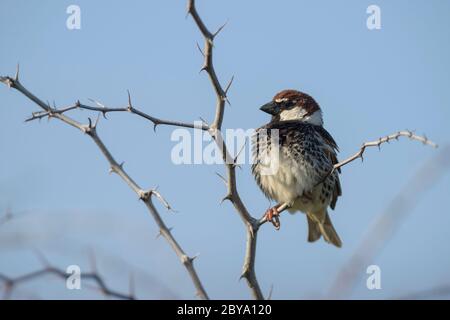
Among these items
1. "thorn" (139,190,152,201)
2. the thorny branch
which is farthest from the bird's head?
"thorn" (139,190,152,201)

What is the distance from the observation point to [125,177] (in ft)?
8.97

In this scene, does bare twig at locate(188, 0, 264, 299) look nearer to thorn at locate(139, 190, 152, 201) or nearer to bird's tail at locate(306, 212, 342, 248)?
thorn at locate(139, 190, 152, 201)

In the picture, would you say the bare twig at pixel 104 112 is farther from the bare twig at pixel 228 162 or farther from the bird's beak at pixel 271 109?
the bird's beak at pixel 271 109

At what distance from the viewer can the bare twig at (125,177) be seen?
7.81 feet

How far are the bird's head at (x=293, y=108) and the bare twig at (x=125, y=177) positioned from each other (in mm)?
3063

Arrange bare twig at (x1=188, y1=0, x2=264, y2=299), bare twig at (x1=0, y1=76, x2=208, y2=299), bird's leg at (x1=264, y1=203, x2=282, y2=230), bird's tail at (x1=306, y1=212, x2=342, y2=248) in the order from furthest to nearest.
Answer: bird's tail at (x1=306, y1=212, x2=342, y2=248) < bird's leg at (x1=264, y1=203, x2=282, y2=230) < bare twig at (x1=188, y1=0, x2=264, y2=299) < bare twig at (x1=0, y1=76, x2=208, y2=299)

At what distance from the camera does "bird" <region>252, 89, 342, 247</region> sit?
509 cm

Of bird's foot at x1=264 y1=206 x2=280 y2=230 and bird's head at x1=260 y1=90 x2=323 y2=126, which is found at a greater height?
bird's head at x1=260 y1=90 x2=323 y2=126

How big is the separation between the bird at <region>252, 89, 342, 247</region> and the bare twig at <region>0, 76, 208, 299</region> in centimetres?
221

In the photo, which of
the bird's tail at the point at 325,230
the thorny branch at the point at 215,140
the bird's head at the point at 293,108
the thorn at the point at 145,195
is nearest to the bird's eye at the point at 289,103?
the bird's head at the point at 293,108

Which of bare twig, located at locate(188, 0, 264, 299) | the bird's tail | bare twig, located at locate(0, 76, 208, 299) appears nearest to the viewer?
bare twig, located at locate(0, 76, 208, 299)

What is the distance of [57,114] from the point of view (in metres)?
2.92
